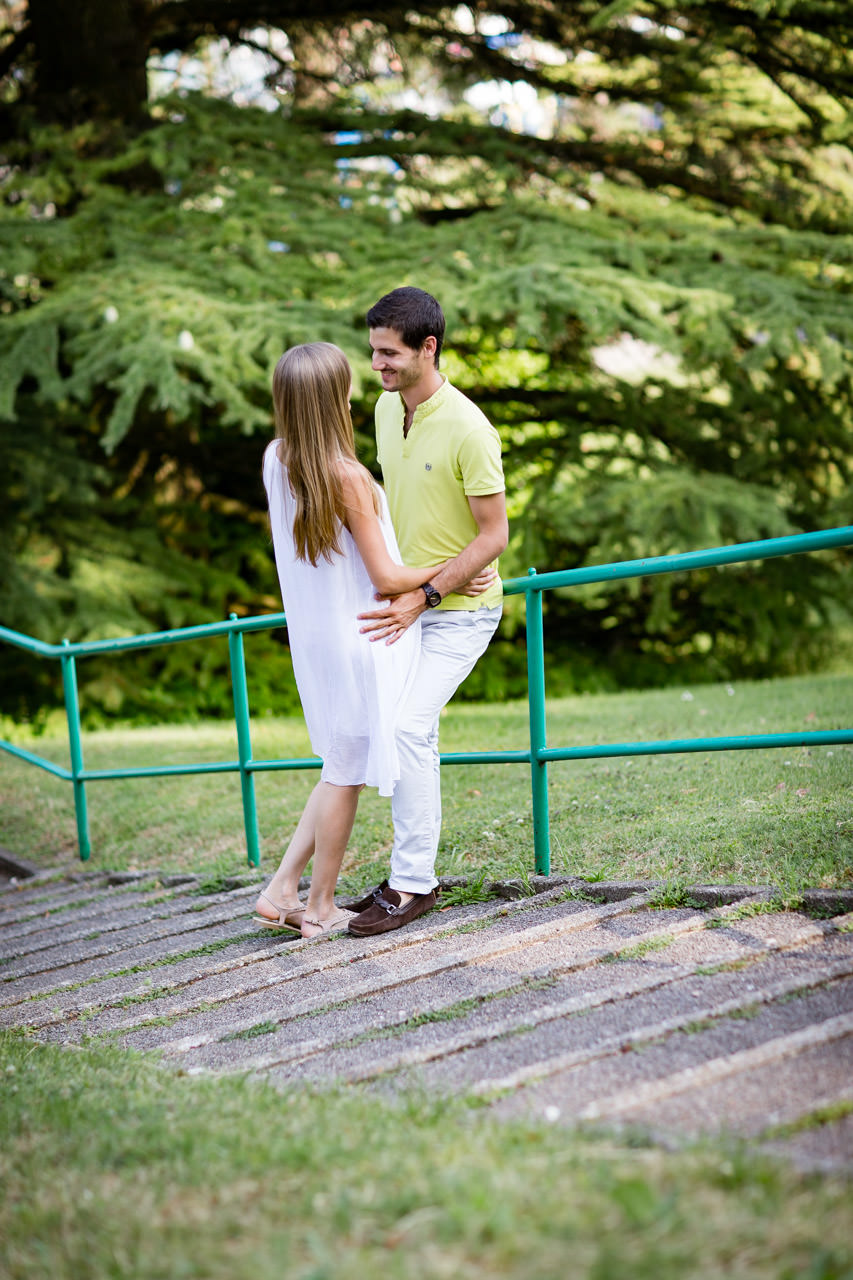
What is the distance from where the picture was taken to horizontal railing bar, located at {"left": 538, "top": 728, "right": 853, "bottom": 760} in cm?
308

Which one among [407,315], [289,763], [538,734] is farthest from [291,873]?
[407,315]

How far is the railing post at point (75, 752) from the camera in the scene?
5.59 meters

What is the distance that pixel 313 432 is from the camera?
344 centimetres

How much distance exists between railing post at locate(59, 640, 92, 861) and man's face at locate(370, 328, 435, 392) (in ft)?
8.90

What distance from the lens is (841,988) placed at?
259cm

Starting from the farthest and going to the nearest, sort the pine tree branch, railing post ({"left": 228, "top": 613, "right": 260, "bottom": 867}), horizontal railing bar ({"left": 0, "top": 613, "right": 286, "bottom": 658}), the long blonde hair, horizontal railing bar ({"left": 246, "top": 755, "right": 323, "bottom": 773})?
the pine tree branch, railing post ({"left": 228, "top": 613, "right": 260, "bottom": 867}), horizontal railing bar ({"left": 0, "top": 613, "right": 286, "bottom": 658}), horizontal railing bar ({"left": 246, "top": 755, "right": 323, "bottom": 773}), the long blonde hair

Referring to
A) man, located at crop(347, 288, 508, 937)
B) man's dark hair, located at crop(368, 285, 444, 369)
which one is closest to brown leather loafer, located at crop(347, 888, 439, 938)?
man, located at crop(347, 288, 508, 937)

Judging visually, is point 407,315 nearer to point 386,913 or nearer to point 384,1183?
point 386,913

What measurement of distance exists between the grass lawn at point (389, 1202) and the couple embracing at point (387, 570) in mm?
1404

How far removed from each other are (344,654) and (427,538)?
0.45 m

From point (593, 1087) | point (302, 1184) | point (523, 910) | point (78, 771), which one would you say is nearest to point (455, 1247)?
point (302, 1184)

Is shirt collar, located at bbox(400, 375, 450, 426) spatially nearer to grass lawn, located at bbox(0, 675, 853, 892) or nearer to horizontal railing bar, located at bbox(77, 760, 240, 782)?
grass lawn, located at bbox(0, 675, 853, 892)

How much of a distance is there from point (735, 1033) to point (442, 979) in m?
0.89

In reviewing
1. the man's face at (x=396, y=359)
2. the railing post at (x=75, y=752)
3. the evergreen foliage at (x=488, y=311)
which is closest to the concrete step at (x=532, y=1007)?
the railing post at (x=75, y=752)
